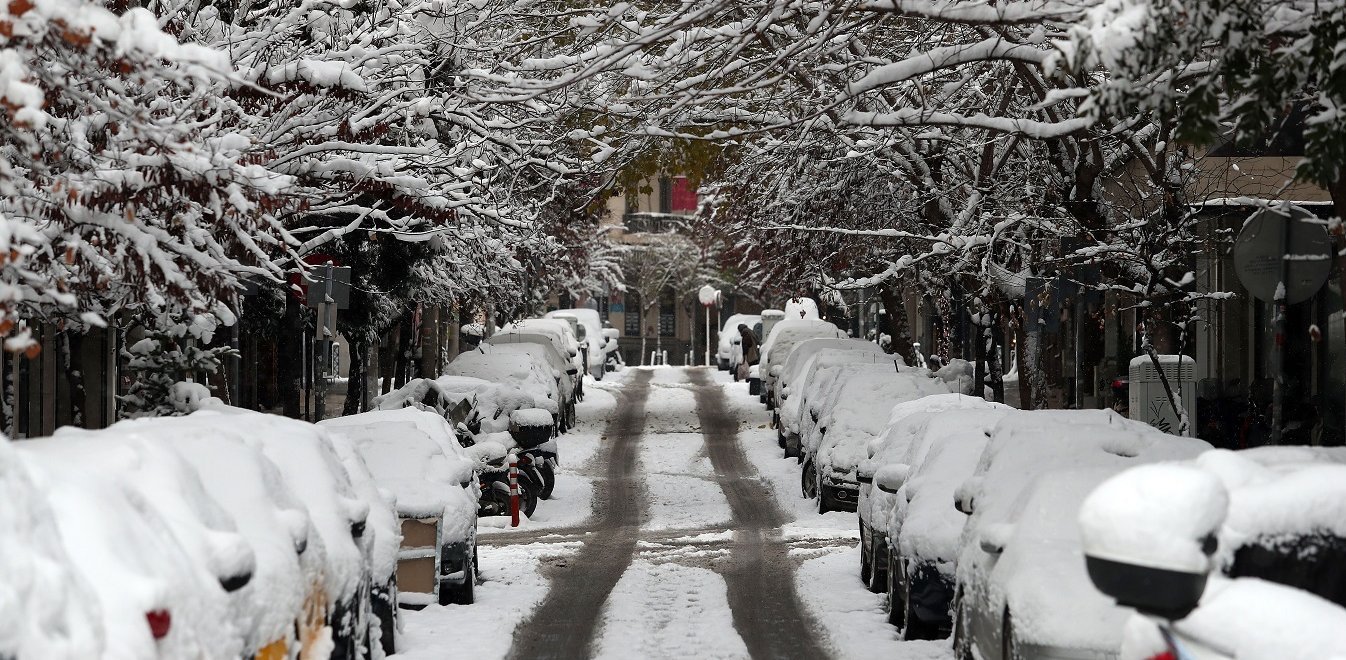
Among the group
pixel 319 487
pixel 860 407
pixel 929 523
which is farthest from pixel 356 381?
pixel 319 487

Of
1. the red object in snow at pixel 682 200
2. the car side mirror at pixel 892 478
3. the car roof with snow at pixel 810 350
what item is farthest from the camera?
Answer: the red object in snow at pixel 682 200

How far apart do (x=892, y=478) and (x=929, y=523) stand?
→ 1.17 meters

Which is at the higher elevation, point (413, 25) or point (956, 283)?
point (413, 25)

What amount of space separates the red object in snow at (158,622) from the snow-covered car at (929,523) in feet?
22.8

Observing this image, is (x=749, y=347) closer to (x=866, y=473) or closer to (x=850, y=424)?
(x=850, y=424)

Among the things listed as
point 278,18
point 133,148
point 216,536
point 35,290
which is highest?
Answer: point 278,18

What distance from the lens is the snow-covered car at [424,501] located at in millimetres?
13250

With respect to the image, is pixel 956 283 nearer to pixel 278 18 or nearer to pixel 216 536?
pixel 278 18

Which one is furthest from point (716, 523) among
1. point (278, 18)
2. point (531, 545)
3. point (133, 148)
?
point (133, 148)

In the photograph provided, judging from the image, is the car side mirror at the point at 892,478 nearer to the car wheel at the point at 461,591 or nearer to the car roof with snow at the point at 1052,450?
the car roof with snow at the point at 1052,450

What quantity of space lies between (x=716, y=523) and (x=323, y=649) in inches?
485

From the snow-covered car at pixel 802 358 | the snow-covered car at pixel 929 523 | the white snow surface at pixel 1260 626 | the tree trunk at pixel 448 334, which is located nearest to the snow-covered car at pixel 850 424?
the snow-covered car at pixel 802 358

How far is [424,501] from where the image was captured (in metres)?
13.2

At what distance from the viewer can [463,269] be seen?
2917 cm
